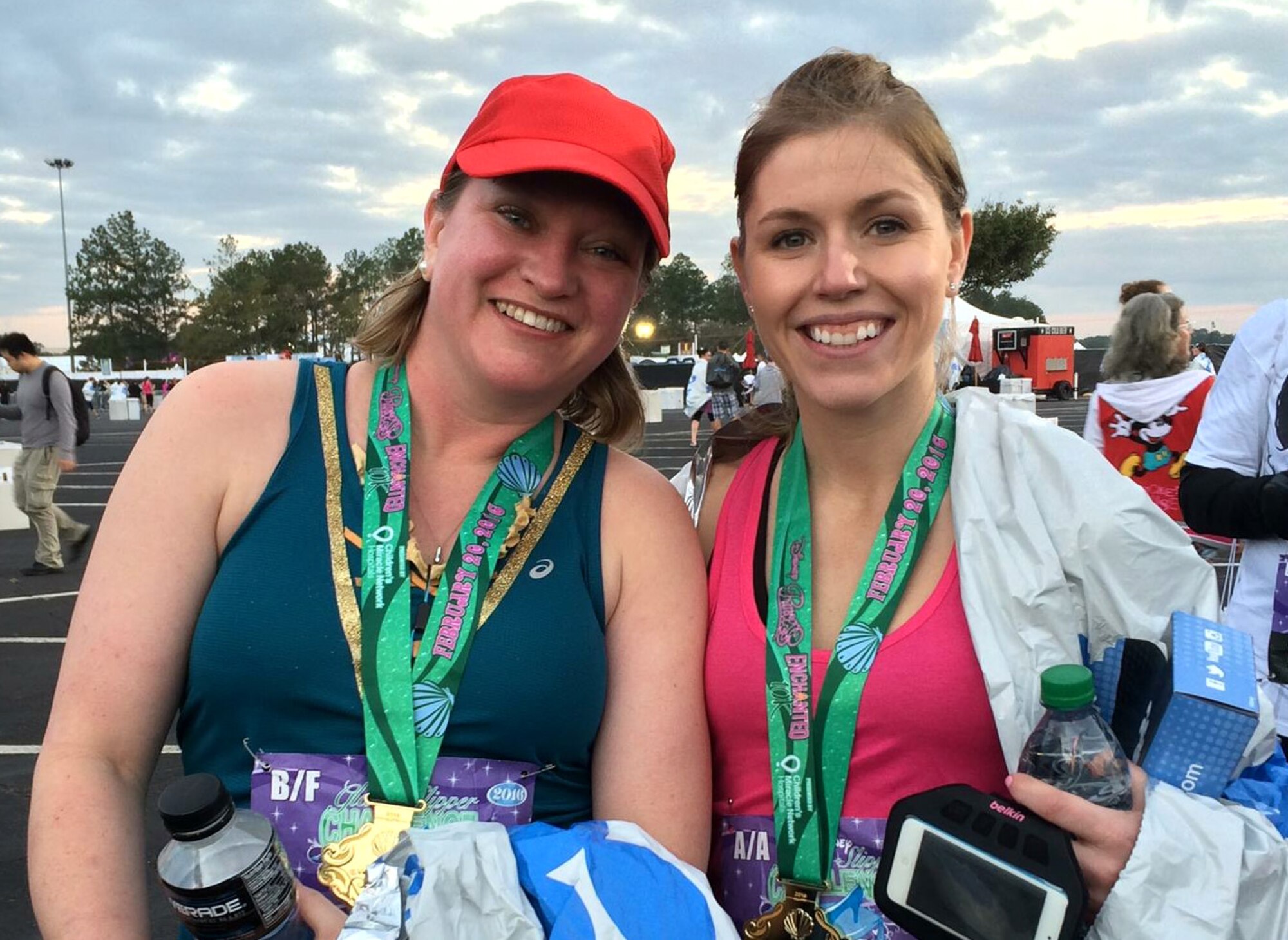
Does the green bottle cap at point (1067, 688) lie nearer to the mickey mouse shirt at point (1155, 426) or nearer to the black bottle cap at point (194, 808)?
the black bottle cap at point (194, 808)

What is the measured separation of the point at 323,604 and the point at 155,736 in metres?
0.36

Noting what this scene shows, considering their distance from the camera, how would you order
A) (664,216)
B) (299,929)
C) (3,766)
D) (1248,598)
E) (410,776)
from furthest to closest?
(3,766) < (1248,598) < (664,216) < (410,776) < (299,929)

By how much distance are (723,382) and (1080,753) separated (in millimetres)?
15149

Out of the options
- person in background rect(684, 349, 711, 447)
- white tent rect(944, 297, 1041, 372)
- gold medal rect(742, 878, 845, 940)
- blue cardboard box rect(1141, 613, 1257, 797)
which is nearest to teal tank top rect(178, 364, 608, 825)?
gold medal rect(742, 878, 845, 940)

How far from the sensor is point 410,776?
1609 mm

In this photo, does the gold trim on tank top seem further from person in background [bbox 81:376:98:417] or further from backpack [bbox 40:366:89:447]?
person in background [bbox 81:376:98:417]

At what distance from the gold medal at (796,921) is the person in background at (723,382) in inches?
571

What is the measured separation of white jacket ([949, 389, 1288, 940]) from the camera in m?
1.38

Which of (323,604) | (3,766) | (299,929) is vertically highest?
(323,604)

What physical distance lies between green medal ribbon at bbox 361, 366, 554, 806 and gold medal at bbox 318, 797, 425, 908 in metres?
0.02

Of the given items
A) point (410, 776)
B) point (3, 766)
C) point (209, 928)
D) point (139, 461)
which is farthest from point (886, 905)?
point (3, 766)

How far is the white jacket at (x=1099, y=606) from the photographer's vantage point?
1378 mm

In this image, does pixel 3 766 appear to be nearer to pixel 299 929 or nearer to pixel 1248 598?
pixel 299 929

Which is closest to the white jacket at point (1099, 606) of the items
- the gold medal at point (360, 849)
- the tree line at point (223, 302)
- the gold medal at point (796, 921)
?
the gold medal at point (796, 921)
